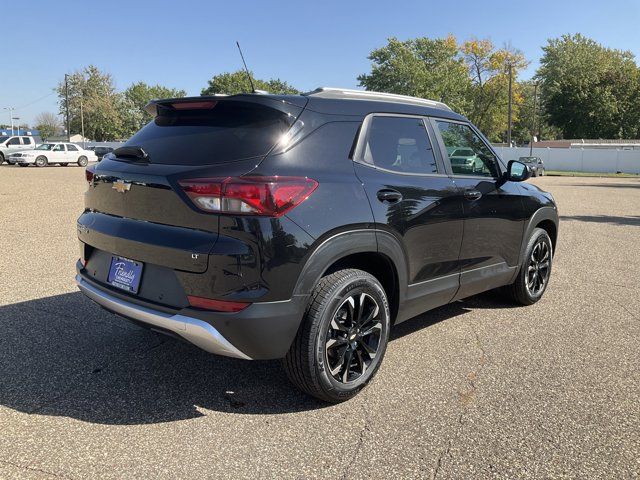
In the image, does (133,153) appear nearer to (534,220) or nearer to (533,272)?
(534,220)

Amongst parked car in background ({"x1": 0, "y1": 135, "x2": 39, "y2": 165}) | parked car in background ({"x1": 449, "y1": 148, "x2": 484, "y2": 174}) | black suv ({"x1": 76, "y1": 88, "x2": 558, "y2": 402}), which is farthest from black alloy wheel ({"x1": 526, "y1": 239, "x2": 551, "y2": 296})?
parked car in background ({"x1": 0, "y1": 135, "x2": 39, "y2": 165})


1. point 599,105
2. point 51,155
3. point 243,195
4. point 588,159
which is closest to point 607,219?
point 243,195

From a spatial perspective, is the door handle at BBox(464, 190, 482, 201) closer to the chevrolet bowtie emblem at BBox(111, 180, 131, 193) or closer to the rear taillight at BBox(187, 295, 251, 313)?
the rear taillight at BBox(187, 295, 251, 313)

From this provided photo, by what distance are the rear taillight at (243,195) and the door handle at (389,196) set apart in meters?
0.71

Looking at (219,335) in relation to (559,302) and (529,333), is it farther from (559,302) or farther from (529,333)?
(559,302)

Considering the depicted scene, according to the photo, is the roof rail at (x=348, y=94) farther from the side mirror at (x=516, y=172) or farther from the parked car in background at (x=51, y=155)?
the parked car in background at (x=51, y=155)

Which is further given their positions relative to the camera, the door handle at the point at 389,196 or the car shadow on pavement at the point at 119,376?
the door handle at the point at 389,196

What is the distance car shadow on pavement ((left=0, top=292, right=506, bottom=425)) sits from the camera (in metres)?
3.02

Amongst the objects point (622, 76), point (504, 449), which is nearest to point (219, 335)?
point (504, 449)

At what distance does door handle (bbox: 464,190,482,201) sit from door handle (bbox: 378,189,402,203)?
0.88m

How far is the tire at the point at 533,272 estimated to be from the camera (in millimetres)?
4941

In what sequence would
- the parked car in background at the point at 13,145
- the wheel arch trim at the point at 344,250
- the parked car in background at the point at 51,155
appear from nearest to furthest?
the wheel arch trim at the point at 344,250
the parked car in background at the point at 51,155
the parked car in background at the point at 13,145

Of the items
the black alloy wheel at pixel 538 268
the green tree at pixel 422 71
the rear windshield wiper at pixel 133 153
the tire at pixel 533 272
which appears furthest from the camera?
the green tree at pixel 422 71

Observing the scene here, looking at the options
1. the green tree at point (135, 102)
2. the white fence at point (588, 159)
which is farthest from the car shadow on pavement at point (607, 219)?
the green tree at point (135, 102)
